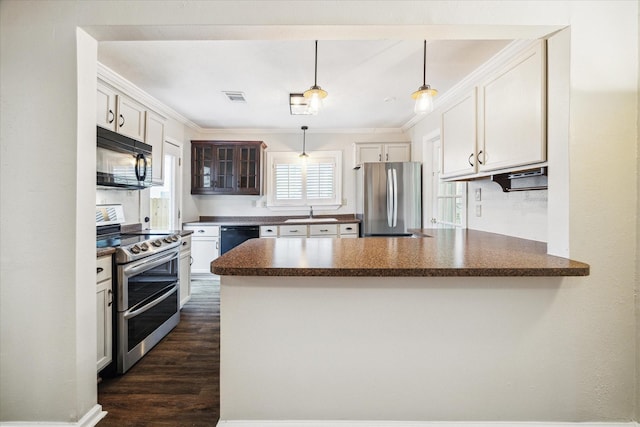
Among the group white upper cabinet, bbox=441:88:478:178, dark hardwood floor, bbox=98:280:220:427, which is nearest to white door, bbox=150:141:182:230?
dark hardwood floor, bbox=98:280:220:427

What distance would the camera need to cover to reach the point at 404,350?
4.81ft

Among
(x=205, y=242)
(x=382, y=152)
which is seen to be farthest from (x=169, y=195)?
(x=382, y=152)

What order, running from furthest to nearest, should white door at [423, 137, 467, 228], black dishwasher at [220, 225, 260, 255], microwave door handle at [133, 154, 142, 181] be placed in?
1. black dishwasher at [220, 225, 260, 255]
2. white door at [423, 137, 467, 228]
3. microwave door handle at [133, 154, 142, 181]

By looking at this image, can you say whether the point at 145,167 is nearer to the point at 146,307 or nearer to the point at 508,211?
the point at 146,307

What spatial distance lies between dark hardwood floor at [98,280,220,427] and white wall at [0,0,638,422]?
322 mm

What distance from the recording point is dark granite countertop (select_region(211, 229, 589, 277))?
4.24ft

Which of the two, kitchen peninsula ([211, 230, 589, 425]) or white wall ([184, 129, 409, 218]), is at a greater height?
white wall ([184, 129, 409, 218])

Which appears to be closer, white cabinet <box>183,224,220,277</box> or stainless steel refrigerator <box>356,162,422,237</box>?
stainless steel refrigerator <box>356,162,422,237</box>

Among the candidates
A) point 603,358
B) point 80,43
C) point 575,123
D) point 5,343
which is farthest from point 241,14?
point 603,358

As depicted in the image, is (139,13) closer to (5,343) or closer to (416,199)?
(5,343)

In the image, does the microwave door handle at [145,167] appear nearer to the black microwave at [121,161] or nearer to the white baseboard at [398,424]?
the black microwave at [121,161]

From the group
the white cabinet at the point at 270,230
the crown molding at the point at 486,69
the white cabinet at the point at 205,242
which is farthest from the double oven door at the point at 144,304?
the crown molding at the point at 486,69

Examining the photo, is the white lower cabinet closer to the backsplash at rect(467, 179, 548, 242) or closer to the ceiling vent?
the ceiling vent

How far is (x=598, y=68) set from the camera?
1465mm
